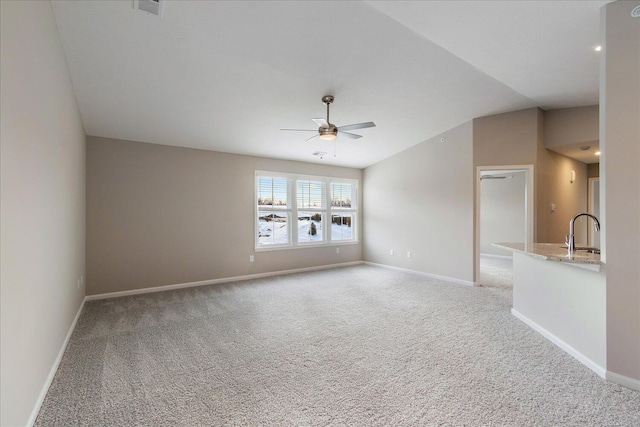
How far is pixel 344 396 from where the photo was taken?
2043mm

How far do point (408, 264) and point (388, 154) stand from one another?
252cm

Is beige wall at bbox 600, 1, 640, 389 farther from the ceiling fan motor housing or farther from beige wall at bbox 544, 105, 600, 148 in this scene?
beige wall at bbox 544, 105, 600, 148

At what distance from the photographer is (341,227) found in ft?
23.8

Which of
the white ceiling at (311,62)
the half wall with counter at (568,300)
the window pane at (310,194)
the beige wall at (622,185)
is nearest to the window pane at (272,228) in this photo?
the window pane at (310,194)

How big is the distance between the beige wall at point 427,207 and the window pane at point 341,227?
492 mm

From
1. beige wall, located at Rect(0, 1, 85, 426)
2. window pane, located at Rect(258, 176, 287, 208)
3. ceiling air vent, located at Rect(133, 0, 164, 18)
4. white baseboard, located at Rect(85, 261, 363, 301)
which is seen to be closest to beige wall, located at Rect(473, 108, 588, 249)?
window pane, located at Rect(258, 176, 287, 208)

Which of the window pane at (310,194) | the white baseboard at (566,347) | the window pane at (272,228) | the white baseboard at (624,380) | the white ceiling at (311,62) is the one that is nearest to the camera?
the white baseboard at (624,380)

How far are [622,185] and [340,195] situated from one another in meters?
5.37

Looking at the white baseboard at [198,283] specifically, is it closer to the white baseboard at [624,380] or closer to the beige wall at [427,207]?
the beige wall at [427,207]

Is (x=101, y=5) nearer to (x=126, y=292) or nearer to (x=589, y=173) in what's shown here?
(x=126, y=292)

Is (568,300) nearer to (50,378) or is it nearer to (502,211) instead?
(50,378)

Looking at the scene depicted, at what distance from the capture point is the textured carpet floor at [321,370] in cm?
187

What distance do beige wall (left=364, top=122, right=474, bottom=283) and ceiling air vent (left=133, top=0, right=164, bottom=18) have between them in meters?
4.90

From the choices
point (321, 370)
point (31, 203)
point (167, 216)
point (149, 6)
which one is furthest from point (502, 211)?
point (31, 203)
